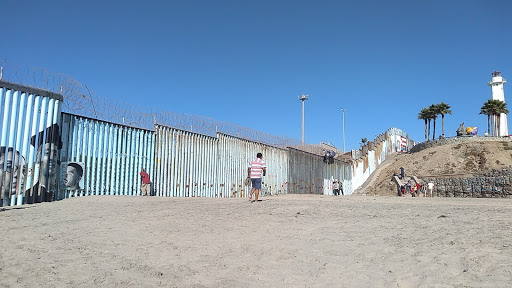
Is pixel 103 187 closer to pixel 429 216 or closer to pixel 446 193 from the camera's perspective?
pixel 429 216

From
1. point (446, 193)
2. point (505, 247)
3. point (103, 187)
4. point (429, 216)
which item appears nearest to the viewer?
point (505, 247)

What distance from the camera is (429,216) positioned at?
735 cm

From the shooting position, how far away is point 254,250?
5.05m

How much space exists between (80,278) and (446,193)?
3355cm

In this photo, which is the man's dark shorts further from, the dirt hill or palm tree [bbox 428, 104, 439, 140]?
palm tree [bbox 428, 104, 439, 140]

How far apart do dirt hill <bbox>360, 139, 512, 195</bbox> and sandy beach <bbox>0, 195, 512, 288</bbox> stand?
89.3ft

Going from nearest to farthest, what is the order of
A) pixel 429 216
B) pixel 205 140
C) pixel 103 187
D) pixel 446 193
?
pixel 429 216 < pixel 103 187 < pixel 205 140 < pixel 446 193

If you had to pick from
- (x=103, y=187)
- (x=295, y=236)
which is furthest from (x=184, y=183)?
(x=295, y=236)

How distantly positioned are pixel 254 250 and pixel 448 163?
37.9 m

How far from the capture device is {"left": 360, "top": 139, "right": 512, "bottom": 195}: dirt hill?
34506mm

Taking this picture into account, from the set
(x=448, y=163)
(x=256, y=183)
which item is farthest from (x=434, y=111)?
(x=256, y=183)

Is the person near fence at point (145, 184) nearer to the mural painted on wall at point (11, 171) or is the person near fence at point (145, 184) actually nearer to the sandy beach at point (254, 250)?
the mural painted on wall at point (11, 171)

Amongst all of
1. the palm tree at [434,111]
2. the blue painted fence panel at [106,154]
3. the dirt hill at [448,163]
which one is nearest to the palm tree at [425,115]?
the palm tree at [434,111]

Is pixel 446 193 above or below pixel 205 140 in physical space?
below
